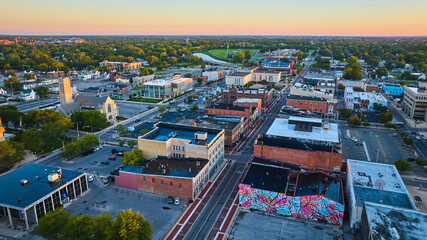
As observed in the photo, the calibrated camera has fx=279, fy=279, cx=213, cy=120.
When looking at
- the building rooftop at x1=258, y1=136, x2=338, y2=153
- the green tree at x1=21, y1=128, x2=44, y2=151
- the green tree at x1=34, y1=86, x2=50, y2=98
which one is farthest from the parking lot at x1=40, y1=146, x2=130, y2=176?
the green tree at x1=34, y1=86, x2=50, y2=98

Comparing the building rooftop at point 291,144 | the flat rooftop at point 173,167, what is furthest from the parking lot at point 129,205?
the building rooftop at point 291,144

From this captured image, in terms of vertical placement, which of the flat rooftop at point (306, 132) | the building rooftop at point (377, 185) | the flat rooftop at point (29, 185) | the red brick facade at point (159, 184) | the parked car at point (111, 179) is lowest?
the parked car at point (111, 179)

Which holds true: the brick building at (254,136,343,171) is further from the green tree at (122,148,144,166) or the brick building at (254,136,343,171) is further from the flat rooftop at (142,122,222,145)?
the green tree at (122,148,144,166)

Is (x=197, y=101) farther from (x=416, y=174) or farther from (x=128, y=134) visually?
(x=416, y=174)

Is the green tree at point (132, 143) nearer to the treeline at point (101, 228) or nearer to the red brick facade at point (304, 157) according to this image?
the red brick facade at point (304, 157)

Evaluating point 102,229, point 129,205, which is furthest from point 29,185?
point 102,229

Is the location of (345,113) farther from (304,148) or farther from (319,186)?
(319,186)
